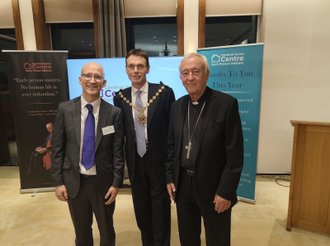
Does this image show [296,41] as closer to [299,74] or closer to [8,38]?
[299,74]

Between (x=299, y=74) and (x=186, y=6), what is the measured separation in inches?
89.8

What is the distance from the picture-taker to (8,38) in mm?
4062

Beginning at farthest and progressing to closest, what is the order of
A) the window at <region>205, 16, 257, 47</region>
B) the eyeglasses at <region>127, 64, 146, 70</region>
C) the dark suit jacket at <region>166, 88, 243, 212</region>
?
1. the window at <region>205, 16, 257, 47</region>
2. the eyeglasses at <region>127, 64, 146, 70</region>
3. the dark suit jacket at <region>166, 88, 243, 212</region>

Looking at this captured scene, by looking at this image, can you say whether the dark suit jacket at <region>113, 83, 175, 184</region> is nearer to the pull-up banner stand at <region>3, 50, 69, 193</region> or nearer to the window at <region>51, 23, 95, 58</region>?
the pull-up banner stand at <region>3, 50, 69, 193</region>

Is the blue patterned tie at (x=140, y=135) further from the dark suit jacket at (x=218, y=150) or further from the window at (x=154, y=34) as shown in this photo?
the window at (x=154, y=34)

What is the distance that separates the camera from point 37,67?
3.09m

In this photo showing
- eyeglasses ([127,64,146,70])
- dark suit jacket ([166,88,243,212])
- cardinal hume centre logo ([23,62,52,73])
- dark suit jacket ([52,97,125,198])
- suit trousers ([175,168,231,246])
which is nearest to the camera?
dark suit jacket ([166,88,243,212])

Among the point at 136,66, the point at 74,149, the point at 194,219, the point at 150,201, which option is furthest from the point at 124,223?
the point at 136,66

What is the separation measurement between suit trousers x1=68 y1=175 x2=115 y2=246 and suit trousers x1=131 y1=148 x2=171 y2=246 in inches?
10.3

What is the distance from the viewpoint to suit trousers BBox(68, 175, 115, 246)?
158 centimetres

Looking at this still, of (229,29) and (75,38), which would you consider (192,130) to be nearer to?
(229,29)

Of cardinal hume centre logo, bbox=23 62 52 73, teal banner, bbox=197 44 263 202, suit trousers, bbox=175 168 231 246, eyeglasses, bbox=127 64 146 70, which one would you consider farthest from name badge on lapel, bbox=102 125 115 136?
cardinal hume centre logo, bbox=23 62 52 73

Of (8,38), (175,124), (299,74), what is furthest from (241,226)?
(8,38)

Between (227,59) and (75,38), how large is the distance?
10.1 feet
